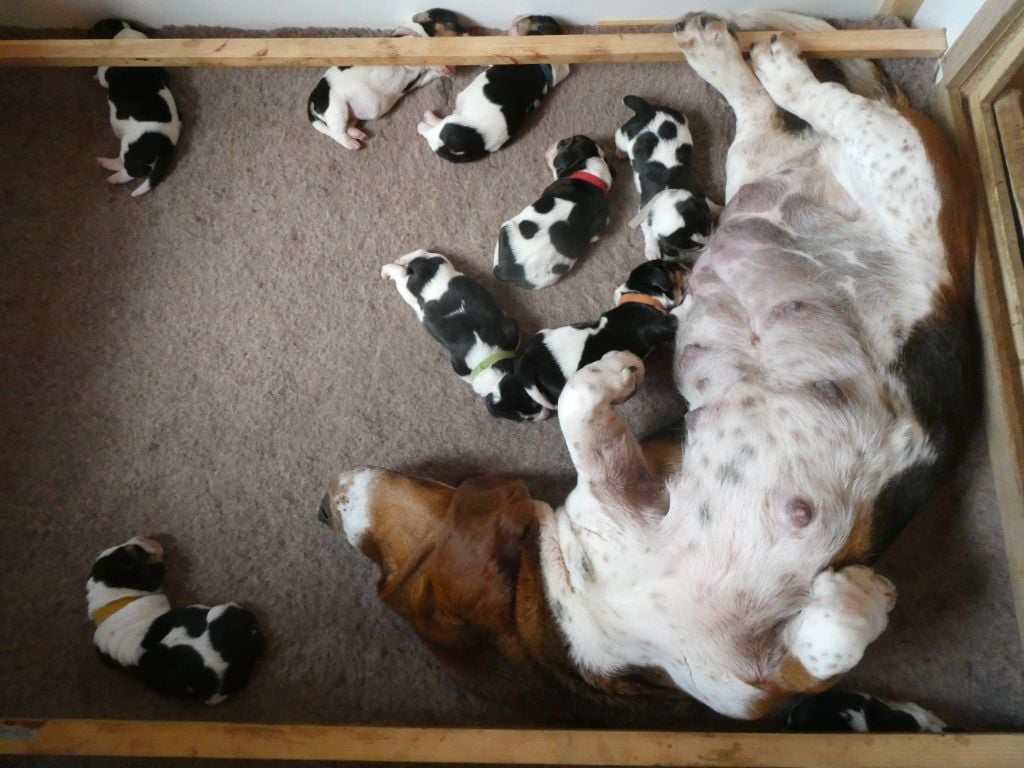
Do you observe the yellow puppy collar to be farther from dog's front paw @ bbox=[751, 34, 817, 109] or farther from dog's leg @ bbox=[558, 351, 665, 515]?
dog's front paw @ bbox=[751, 34, 817, 109]

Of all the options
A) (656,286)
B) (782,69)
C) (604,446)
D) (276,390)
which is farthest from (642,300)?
(276,390)

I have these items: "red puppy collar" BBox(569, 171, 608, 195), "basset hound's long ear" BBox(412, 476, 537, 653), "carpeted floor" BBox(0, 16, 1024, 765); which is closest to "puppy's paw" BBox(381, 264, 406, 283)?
"carpeted floor" BBox(0, 16, 1024, 765)

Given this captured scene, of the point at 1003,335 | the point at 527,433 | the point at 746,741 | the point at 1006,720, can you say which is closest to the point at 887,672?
the point at 1006,720

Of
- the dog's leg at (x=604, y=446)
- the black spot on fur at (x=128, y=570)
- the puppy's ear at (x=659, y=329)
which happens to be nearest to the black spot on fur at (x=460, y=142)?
the puppy's ear at (x=659, y=329)

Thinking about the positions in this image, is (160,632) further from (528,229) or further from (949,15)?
(949,15)

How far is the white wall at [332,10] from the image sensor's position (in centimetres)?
280

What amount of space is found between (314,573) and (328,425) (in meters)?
0.52

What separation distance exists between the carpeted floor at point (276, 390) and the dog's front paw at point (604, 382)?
0.44 metres

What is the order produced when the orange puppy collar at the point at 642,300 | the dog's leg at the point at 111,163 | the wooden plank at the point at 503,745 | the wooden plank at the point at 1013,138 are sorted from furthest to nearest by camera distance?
the dog's leg at the point at 111,163 → the orange puppy collar at the point at 642,300 → the wooden plank at the point at 1013,138 → the wooden plank at the point at 503,745

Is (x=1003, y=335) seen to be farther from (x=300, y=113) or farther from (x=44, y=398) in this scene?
(x=44, y=398)

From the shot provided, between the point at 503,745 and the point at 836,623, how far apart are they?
3.06 feet

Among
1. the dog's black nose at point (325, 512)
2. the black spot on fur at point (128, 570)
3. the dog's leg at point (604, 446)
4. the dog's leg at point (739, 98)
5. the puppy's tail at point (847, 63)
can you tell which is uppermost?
the puppy's tail at point (847, 63)

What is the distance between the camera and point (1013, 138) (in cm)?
233

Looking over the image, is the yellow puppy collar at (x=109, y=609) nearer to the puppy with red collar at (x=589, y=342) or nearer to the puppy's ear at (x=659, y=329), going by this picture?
the puppy with red collar at (x=589, y=342)
